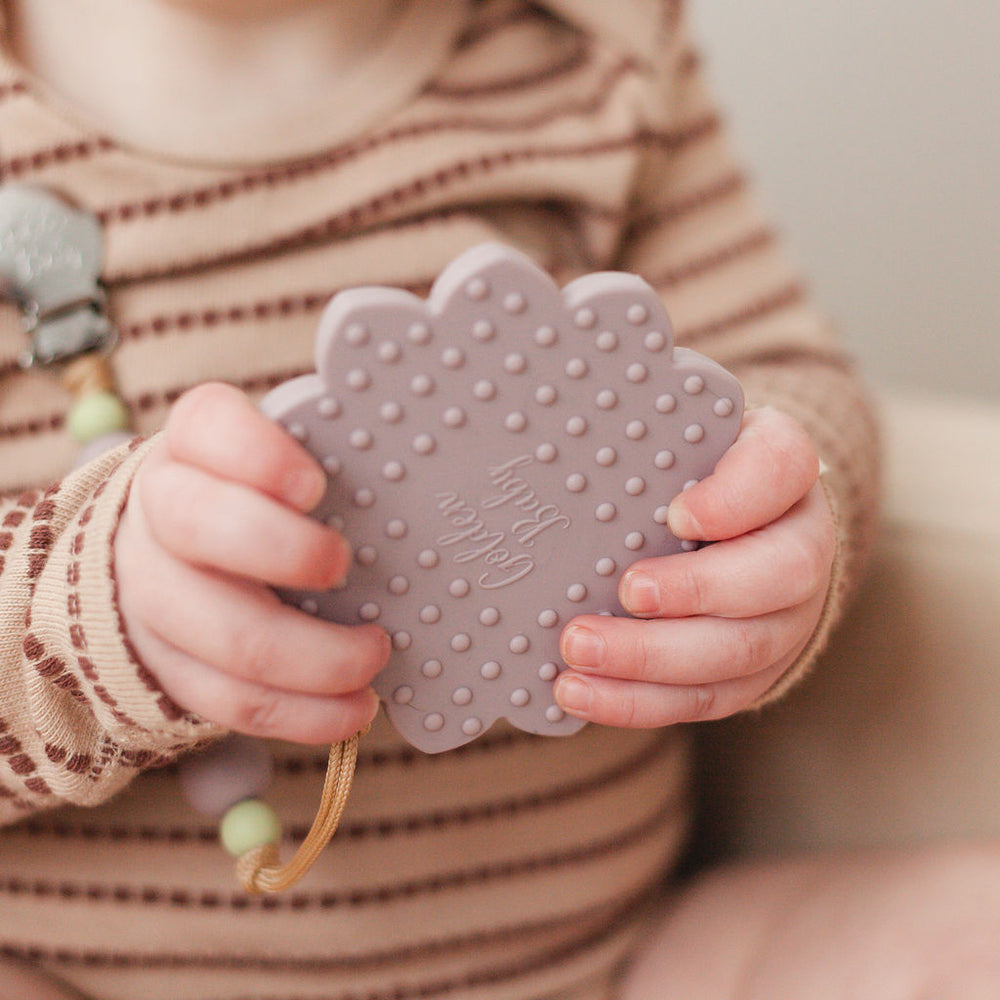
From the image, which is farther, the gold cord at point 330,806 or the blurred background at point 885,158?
the blurred background at point 885,158

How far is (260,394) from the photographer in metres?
0.52

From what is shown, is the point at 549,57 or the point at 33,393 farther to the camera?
the point at 549,57

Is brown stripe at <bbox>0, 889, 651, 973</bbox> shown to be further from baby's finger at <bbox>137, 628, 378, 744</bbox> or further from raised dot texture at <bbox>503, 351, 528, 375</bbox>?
raised dot texture at <bbox>503, 351, 528, 375</bbox>

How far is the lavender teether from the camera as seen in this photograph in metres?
0.31

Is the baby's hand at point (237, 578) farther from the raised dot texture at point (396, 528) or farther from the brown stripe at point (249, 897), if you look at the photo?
the brown stripe at point (249, 897)

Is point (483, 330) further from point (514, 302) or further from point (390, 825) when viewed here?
point (390, 825)

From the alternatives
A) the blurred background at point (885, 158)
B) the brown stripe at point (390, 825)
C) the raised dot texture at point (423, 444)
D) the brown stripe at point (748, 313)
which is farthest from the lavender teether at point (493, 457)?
the blurred background at point (885, 158)

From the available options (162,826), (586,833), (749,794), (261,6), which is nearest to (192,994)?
(162,826)

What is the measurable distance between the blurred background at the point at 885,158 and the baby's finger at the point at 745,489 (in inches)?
27.8

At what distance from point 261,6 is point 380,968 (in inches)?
18.3

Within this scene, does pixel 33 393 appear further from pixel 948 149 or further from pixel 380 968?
pixel 948 149

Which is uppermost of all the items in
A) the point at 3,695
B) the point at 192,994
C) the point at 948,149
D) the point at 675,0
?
the point at 675,0

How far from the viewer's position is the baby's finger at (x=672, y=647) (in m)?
0.36

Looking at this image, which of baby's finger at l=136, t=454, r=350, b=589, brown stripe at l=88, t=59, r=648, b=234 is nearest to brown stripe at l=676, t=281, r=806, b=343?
brown stripe at l=88, t=59, r=648, b=234
